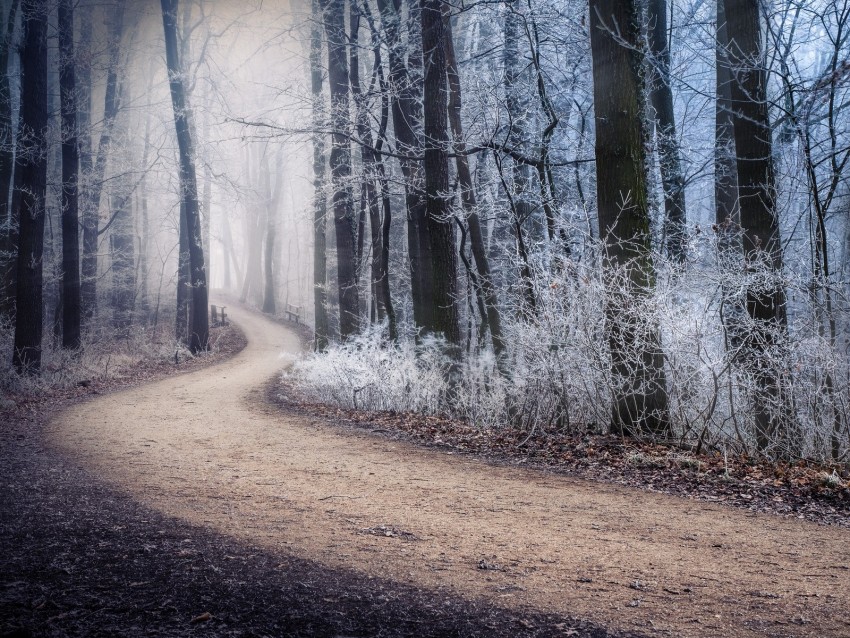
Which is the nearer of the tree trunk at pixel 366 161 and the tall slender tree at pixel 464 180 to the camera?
the tall slender tree at pixel 464 180

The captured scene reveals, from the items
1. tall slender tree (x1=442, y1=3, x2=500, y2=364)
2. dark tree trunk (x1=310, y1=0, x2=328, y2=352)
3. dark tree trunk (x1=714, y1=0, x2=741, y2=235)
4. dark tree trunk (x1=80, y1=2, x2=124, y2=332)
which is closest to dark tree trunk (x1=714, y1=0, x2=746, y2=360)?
dark tree trunk (x1=714, y1=0, x2=741, y2=235)

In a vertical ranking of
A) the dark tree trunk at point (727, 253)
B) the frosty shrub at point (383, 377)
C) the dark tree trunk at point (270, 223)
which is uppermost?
the dark tree trunk at point (270, 223)

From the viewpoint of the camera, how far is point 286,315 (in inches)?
1634

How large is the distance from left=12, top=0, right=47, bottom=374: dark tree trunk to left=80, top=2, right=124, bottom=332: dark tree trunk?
694 cm

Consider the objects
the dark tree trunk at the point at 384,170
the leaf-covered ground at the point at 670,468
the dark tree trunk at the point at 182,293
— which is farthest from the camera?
the dark tree trunk at the point at 182,293

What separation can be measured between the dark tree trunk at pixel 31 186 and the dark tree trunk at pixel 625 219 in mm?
13460

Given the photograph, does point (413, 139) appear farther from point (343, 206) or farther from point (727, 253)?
point (727, 253)

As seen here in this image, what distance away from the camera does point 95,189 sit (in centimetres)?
2206

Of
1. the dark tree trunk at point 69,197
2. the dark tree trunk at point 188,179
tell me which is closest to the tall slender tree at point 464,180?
the dark tree trunk at point 188,179

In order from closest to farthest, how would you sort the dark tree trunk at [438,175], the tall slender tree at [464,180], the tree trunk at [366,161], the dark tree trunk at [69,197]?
1. the dark tree trunk at [438,175]
2. the tall slender tree at [464,180]
3. the tree trunk at [366,161]
4. the dark tree trunk at [69,197]

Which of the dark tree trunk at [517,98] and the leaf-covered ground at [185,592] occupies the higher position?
the dark tree trunk at [517,98]

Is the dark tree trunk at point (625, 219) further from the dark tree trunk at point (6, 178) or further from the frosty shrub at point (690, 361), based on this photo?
the dark tree trunk at point (6, 178)

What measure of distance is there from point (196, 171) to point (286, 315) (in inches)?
813

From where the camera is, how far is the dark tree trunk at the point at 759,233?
7.09m
